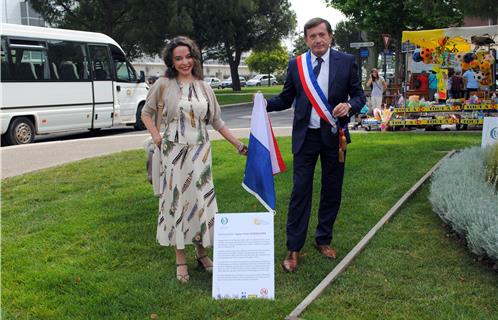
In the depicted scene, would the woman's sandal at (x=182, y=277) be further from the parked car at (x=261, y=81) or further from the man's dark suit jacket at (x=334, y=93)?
the parked car at (x=261, y=81)

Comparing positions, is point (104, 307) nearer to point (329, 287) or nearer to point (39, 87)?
point (329, 287)

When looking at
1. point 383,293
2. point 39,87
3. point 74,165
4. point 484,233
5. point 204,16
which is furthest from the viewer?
point 204,16

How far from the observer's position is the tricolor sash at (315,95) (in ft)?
14.2

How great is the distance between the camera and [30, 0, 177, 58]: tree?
2950cm

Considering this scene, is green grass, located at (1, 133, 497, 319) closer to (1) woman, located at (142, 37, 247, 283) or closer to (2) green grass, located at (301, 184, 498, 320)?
(2) green grass, located at (301, 184, 498, 320)

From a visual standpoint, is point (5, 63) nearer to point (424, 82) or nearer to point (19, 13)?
point (424, 82)

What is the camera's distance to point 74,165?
9.87 meters

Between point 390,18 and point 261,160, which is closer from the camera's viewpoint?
point 261,160

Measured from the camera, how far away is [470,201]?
493cm

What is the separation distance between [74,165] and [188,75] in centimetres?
642

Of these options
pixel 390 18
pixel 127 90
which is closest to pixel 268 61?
pixel 390 18

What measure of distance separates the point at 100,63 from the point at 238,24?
25.3 m

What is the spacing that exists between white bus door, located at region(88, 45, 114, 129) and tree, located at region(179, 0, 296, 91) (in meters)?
15.9

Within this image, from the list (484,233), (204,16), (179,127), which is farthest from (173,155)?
(204,16)
